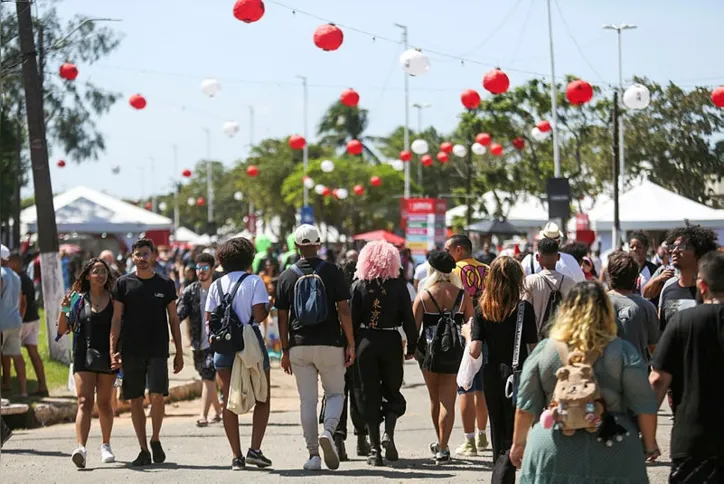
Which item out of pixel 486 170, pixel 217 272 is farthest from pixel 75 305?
pixel 486 170

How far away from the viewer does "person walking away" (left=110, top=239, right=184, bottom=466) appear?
9992 millimetres

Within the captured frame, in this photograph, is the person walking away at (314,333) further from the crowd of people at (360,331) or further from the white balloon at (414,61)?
the white balloon at (414,61)

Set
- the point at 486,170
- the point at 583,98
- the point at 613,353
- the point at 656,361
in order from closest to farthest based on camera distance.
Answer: the point at 613,353 < the point at 656,361 < the point at 583,98 < the point at 486,170

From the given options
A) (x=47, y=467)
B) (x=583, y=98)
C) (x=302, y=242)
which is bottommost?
(x=47, y=467)

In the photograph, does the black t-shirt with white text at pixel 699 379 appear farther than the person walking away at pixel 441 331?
No

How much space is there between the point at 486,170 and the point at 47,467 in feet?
155

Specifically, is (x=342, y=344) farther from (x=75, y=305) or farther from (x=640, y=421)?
(x=640, y=421)

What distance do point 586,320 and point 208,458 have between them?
576cm

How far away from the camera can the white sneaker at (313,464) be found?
9.56 metres

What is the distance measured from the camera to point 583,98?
20.0 meters

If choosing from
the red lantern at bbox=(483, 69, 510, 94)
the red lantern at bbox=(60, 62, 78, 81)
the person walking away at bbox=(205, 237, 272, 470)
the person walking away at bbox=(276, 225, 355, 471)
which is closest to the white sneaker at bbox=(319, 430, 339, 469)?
the person walking away at bbox=(276, 225, 355, 471)

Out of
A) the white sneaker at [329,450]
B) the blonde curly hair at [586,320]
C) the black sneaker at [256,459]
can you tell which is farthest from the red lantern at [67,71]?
the blonde curly hair at [586,320]

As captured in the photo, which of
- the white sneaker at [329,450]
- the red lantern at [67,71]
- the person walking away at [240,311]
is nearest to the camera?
the white sneaker at [329,450]

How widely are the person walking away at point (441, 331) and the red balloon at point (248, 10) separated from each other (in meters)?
5.38
